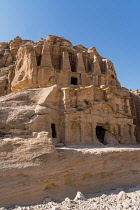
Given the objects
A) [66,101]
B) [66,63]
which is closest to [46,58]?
[66,63]

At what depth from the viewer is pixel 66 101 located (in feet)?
59.1

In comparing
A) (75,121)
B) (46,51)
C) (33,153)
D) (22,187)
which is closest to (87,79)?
(46,51)

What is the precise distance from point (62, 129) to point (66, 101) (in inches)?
126

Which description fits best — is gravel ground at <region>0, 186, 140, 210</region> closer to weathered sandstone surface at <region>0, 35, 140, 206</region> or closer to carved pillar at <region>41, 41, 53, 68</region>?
weathered sandstone surface at <region>0, 35, 140, 206</region>

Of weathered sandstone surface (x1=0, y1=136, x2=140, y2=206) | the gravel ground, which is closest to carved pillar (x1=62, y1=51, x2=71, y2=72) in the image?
weathered sandstone surface (x1=0, y1=136, x2=140, y2=206)

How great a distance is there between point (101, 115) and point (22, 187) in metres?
13.0

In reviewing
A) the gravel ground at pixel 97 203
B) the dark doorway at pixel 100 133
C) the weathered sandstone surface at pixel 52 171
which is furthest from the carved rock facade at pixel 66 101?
the gravel ground at pixel 97 203

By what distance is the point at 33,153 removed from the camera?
9852 mm

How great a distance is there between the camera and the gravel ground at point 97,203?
8625 millimetres

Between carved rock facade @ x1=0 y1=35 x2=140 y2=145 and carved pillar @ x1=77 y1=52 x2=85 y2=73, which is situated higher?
carved pillar @ x1=77 y1=52 x2=85 y2=73

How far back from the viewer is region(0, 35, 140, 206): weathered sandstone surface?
30.8 ft

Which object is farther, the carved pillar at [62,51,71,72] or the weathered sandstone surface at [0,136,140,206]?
the carved pillar at [62,51,71,72]

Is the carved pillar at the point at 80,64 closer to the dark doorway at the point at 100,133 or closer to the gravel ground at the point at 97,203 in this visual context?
the dark doorway at the point at 100,133

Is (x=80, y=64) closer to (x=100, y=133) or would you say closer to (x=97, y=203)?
(x=100, y=133)
